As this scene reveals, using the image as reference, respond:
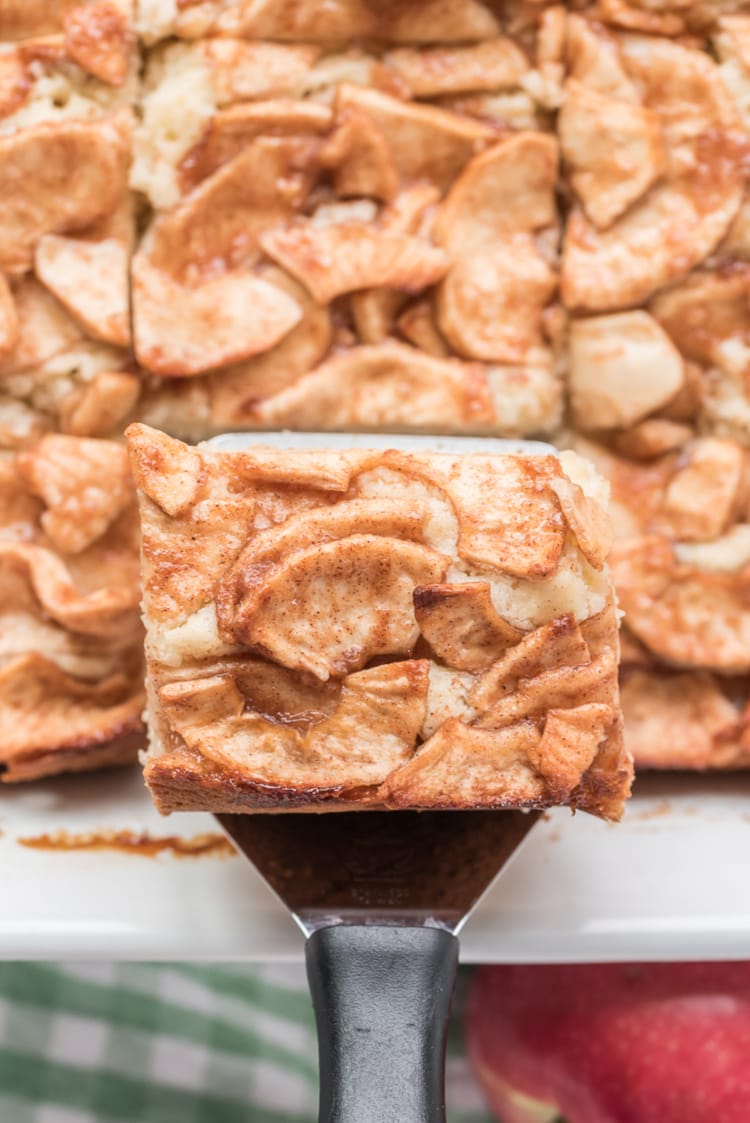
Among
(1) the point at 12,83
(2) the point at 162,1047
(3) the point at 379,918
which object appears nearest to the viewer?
(3) the point at 379,918

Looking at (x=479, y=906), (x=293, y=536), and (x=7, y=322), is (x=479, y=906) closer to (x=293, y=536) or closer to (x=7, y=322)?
(x=293, y=536)

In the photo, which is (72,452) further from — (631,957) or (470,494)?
(631,957)

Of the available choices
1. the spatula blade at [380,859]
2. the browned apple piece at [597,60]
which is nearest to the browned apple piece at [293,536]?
the spatula blade at [380,859]

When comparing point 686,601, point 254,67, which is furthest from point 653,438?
point 254,67

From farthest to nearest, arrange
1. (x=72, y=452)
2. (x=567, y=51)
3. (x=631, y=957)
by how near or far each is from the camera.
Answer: (x=567, y=51) < (x=72, y=452) < (x=631, y=957)

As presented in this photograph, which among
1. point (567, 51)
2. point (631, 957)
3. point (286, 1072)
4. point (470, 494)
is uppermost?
point (567, 51)

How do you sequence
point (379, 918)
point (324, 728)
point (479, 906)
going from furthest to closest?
1. point (479, 906)
2. point (379, 918)
3. point (324, 728)

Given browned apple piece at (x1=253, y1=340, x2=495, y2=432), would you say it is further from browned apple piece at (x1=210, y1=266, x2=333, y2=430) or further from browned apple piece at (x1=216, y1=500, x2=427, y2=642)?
browned apple piece at (x1=216, y1=500, x2=427, y2=642)

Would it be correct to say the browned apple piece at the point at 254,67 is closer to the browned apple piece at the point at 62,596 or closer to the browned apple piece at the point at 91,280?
the browned apple piece at the point at 91,280

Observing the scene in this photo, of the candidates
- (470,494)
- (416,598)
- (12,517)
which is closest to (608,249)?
(470,494)
